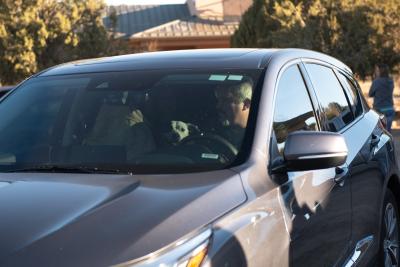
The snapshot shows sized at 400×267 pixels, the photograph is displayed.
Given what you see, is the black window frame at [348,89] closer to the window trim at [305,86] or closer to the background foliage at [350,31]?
the window trim at [305,86]

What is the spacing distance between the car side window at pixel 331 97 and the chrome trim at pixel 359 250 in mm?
705

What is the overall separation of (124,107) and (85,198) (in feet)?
3.36

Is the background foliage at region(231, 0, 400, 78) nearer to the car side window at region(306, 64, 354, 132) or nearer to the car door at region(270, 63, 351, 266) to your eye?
the car side window at region(306, 64, 354, 132)

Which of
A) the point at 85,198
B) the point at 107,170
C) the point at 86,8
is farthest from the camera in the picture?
the point at 86,8

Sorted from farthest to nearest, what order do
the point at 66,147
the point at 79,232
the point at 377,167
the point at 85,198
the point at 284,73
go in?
the point at 377,167 → the point at 284,73 → the point at 66,147 → the point at 85,198 → the point at 79,232

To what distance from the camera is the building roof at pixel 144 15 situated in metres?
30.5

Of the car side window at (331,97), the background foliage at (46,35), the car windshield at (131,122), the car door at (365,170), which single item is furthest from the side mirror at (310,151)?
the background foliage at (46,35)

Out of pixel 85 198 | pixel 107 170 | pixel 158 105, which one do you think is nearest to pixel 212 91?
pixel 158 105

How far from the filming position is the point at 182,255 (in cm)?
213

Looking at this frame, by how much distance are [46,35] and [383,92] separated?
463 inches

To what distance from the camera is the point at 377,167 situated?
4273 mm

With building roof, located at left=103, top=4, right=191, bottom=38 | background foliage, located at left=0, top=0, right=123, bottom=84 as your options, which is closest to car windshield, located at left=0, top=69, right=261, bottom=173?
background foliage, located at left=0, top=0, right=123, bottom=84

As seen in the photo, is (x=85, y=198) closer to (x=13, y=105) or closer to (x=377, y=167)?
(x=13, y=105)

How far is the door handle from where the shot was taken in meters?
3.45
